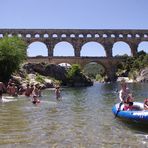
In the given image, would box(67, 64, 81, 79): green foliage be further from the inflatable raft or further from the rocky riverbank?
the inflatable raft

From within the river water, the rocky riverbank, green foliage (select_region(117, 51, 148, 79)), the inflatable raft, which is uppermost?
green foliage (select_region(117, 51, 148, 79))

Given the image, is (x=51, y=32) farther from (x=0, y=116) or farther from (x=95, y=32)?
(x=0, y=116)

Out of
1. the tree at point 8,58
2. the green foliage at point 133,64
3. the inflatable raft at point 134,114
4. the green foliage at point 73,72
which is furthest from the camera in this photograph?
the green foliage at point 133,64

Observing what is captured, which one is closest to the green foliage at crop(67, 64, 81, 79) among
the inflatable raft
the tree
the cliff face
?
the cliff face

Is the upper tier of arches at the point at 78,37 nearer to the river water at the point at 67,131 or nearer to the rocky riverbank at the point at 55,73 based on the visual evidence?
the rocky riverbank at the point at 55,73

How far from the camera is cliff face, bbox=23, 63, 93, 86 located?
2955 inches

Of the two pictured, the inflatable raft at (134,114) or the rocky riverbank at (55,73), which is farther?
the rocky riverbank at (55,73)

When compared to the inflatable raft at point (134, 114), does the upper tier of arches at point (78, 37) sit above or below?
above

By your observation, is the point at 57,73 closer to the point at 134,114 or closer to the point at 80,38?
the point at 80,38

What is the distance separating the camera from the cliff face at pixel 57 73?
2955 inches

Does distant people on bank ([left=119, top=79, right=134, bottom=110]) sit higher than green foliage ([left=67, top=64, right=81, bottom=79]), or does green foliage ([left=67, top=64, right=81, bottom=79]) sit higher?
green foliage ([left=67, top=64, right=81, bottom=79])

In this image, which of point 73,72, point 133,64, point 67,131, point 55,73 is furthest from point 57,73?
point 67,131

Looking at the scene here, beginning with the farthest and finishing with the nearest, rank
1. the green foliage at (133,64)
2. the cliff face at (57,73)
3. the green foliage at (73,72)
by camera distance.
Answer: the green foliage at (133,64) → the green foliage at (73,72) → the cliff face at (57,73)

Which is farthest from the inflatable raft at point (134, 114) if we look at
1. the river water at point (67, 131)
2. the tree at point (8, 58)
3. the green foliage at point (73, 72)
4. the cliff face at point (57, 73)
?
the green foliage at point (73, 72)
